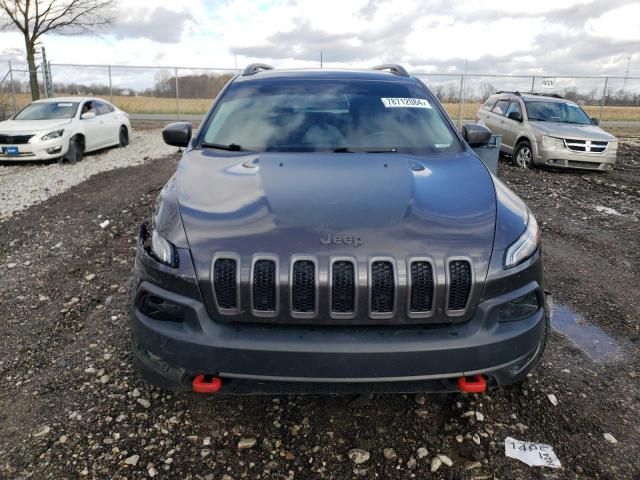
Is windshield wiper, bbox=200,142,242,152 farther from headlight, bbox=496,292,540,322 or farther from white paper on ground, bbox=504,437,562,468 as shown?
white paper on ground, bbox=504,437,562,468

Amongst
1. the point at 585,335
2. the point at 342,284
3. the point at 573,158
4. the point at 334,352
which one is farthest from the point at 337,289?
the point at 573,158

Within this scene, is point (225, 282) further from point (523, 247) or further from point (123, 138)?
point (123, 138)

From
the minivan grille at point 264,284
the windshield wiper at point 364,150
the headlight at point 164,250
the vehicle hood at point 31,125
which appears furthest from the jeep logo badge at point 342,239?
the vehicle hood at point 31,125

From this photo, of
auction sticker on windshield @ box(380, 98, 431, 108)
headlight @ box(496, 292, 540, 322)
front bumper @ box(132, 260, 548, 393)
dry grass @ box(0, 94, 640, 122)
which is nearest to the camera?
front bumper @ box(132, 260, 548, 393)

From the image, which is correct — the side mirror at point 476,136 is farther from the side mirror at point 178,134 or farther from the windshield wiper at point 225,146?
the side mirror at point 178,134

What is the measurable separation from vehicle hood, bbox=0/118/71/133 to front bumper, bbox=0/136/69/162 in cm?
29

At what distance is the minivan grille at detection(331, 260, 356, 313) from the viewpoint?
7.04 feet

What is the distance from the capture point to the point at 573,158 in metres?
A: 10.6

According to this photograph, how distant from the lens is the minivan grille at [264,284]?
2.15 m

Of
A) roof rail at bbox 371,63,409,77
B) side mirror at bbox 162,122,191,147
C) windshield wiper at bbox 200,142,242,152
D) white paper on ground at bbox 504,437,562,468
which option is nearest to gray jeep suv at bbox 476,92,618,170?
roof rail at bbox 371,63,409,77

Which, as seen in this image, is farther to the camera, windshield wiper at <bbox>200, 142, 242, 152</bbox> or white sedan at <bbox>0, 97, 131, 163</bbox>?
white sedan at <bbox>0, 97, 131, 163</bbox>

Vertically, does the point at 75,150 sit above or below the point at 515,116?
below

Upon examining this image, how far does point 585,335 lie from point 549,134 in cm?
806

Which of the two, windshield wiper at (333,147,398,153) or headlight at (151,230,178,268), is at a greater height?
windshield wiper at (333,147,398,153)
